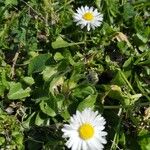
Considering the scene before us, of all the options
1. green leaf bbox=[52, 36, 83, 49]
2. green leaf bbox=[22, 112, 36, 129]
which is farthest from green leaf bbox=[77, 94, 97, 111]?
green leaf bbox=[52, 36, 83, 49]

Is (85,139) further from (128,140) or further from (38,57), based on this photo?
(38,57)

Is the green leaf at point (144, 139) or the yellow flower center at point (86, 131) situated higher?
the green leaf at point (144, 139)

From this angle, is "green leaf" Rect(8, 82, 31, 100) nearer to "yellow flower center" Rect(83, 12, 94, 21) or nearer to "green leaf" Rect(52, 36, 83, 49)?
"green leaf" Rect(52, 36, 83, 49)

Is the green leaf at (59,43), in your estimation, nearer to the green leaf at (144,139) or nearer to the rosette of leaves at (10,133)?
the rosette of leaves at (10,133)

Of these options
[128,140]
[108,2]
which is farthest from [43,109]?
[108,2]

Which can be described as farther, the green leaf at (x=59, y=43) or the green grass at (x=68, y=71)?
the green leaf at (x=59, y=43)

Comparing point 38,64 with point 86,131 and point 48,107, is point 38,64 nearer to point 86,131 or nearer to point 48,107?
point 48,107

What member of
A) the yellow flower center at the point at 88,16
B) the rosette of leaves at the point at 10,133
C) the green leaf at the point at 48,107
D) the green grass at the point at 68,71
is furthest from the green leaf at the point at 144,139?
the yellow flower center at the point at 88,16
